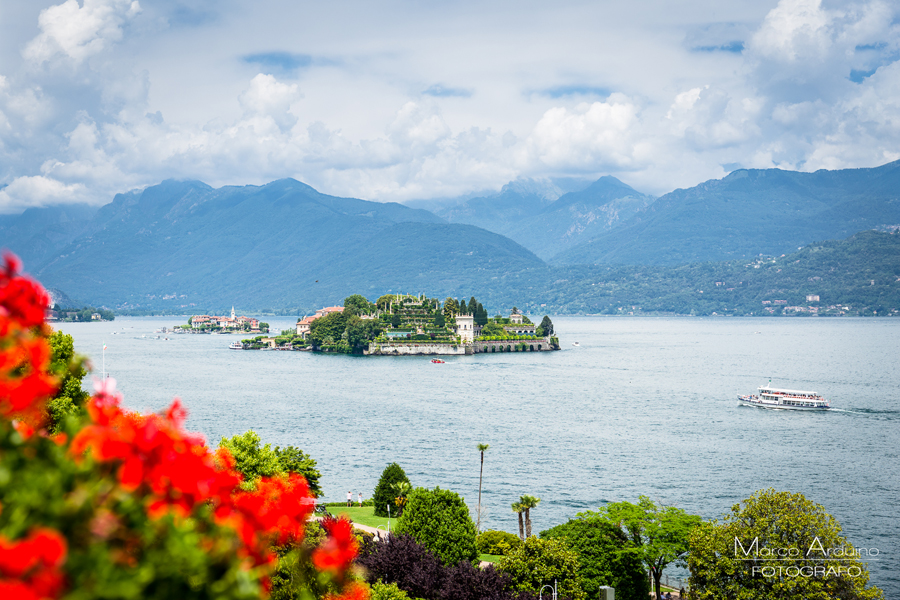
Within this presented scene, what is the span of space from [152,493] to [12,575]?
742mm

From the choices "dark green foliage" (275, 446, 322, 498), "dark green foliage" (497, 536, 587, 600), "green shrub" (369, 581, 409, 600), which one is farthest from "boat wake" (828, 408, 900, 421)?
"green shrub" (369, 581, 409, 600)

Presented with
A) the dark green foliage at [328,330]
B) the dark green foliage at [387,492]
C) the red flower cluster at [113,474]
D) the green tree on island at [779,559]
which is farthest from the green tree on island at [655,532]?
the dark green foliage at [328,330]

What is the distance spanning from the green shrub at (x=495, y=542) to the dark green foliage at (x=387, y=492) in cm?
591

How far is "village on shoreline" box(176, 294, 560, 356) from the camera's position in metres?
132

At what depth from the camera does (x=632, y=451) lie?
49.8 meters

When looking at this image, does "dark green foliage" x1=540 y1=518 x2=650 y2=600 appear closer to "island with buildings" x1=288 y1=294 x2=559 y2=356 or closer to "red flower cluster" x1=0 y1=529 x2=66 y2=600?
"red flower cluster" x1=0 y1=529 x2=66 y2=600

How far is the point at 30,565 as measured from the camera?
2553mm

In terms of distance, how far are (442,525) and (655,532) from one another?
8.56 meters

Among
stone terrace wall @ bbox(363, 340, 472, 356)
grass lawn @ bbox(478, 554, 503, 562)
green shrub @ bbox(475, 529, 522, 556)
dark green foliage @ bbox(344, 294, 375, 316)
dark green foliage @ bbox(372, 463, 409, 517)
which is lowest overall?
grass lawn @ bbox(478, 554, 503, 562)

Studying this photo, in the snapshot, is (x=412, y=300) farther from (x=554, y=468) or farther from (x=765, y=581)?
(x=765, y=581)

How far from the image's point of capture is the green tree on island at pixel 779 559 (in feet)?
64.6

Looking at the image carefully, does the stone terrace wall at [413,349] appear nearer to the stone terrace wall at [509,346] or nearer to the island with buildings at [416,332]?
the island with buildings at [416,332]

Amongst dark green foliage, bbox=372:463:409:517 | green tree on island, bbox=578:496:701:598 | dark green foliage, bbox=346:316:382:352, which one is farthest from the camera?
dark green foliage, bbox=346:316:382:352

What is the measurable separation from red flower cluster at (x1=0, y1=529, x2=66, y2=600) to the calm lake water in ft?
105
